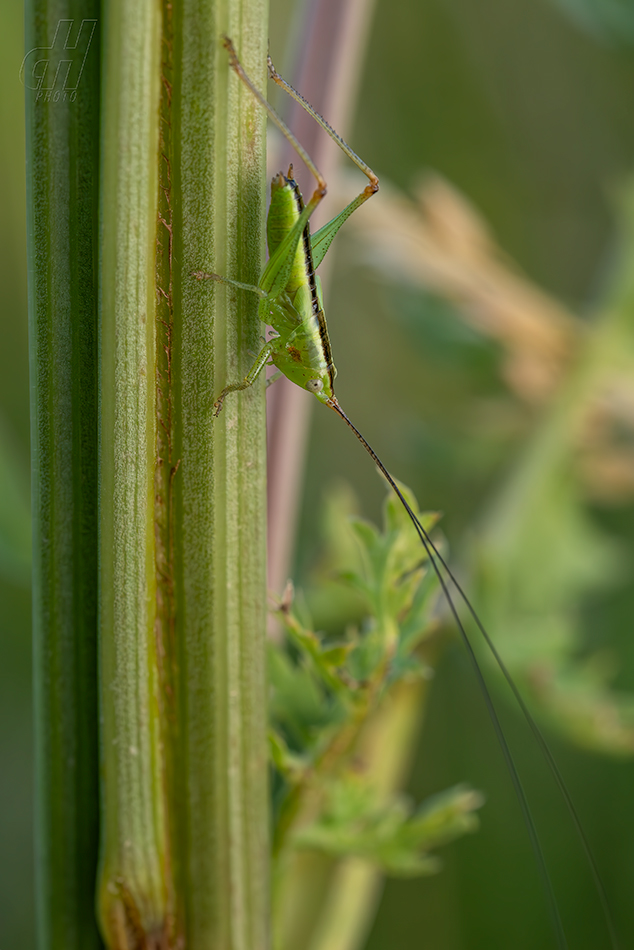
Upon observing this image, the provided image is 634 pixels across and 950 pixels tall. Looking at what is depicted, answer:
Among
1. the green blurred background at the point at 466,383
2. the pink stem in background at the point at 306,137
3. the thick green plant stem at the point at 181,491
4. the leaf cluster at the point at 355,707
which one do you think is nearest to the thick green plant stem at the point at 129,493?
the thick green plant stem at the point at 181,491

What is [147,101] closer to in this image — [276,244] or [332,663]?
[276,244]

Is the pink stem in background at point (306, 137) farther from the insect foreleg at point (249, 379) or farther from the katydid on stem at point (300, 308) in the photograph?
the insect foreleg at point (249, 379)

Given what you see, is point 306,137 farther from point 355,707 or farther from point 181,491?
point 355,707

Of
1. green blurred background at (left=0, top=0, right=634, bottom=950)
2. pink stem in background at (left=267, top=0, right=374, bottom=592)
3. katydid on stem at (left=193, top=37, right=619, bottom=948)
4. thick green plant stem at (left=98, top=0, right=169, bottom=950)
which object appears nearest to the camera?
thick green plant stem at (left=98, top=0, right=169, bottom=950)

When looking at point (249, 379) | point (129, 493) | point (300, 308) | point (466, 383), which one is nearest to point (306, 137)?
point (300, 308)

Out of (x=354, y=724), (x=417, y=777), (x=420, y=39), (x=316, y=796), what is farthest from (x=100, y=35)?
(x=420, y=39)

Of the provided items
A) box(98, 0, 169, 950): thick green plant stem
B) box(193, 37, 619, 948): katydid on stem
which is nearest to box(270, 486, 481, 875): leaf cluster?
box(193, 37, 619, 948): katydid on stem

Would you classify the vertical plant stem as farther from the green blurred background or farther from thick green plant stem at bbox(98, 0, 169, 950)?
the green blurred background
